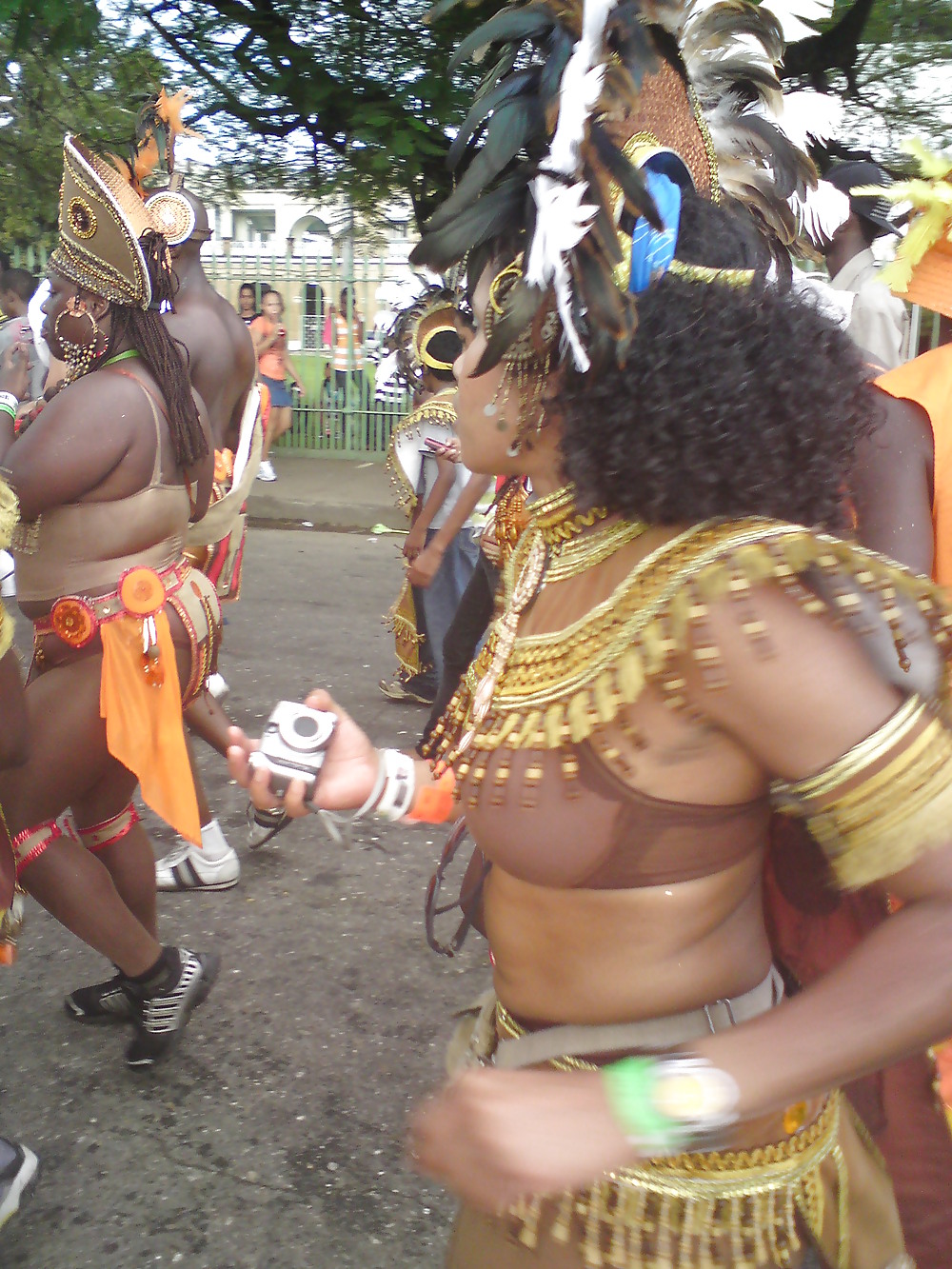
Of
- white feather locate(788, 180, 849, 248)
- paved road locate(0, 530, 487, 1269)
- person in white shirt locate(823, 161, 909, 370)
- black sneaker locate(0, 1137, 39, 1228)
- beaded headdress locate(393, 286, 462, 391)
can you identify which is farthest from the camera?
beaded headdress locate(393, 286, 462, 391)

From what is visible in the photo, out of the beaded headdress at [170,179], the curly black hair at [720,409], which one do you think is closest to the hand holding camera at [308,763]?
the curly black hair at [720,409]

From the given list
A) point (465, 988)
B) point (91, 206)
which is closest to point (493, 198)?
point (91, 206)

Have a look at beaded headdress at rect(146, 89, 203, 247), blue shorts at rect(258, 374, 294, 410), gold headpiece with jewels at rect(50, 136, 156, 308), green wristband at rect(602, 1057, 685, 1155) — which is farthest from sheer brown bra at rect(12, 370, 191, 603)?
blue shorts at rect(258, 374, 294, 410)

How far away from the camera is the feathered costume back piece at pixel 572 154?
118 cm

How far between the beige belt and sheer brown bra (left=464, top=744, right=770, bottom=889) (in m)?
0.17

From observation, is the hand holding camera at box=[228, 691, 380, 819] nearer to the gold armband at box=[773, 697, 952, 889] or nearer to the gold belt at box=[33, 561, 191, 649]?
the gold armband at box=[773, 697, 952, 889]

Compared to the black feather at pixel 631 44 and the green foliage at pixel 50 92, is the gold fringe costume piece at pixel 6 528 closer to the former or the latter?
the black feather at pixel 631 44

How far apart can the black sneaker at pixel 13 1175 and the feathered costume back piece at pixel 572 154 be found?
6.50 feet

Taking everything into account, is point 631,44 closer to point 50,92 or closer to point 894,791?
point 894,791

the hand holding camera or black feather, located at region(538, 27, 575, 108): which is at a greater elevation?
black feather, located at region(538, 27, 575, 108)

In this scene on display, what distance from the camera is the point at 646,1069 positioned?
1.02m

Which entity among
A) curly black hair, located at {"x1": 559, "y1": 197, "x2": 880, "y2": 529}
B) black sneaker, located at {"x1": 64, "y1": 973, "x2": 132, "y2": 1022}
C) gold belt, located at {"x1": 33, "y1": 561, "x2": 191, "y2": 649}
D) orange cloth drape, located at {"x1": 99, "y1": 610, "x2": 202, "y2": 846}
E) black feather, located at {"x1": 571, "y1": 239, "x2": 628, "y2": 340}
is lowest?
black sneaker, located at {"x1": 64, "y1": 973, "x2": 132, "y2": 1022}

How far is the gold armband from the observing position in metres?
1.01

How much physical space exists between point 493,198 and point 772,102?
57 centimetres
